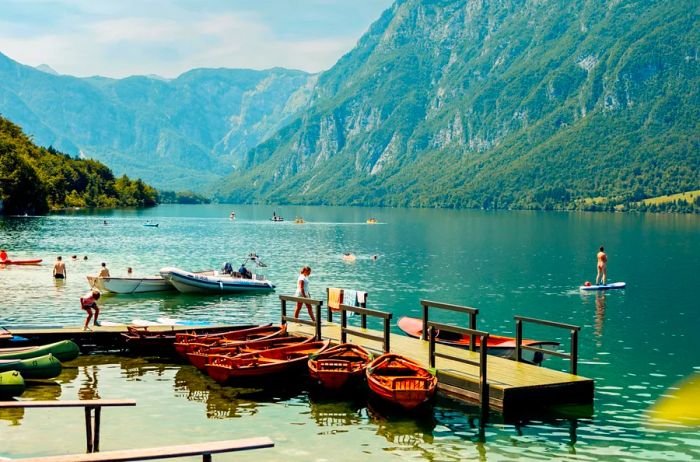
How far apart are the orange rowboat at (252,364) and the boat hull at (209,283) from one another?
31.0 metres

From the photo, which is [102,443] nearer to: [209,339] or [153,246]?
[209,339]

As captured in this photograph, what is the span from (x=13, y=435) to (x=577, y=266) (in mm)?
79223

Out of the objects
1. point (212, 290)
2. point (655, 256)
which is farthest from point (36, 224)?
point (655, 256)

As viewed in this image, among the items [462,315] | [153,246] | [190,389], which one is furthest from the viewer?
[153,246]

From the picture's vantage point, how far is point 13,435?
2367 cm

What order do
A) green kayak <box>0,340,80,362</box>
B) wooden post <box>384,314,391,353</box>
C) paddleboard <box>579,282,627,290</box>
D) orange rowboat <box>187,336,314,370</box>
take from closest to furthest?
1. green kayak <box>0,340,80,362</box>
2. wooden post <box>384,314,391,353</box>
3. orange rowboat <box>187,336,314,370</box>
4. paddleboard <box>579,282,627,290</box>

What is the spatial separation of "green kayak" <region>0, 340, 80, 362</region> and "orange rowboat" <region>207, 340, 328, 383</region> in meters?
6.71

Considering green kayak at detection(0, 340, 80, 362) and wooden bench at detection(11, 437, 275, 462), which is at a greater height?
wooden bench at detection(11, 437, 275, 462)

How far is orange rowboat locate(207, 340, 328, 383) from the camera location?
29.5 meters

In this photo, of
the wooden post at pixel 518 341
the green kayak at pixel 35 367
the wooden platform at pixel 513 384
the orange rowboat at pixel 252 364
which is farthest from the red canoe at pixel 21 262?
the wooden post at pixel 518 341

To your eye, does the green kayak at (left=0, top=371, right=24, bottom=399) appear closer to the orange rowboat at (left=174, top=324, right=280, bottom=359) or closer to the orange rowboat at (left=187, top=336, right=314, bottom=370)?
the orange rowboat at (left=187, top=336, right=314, bottom=370)

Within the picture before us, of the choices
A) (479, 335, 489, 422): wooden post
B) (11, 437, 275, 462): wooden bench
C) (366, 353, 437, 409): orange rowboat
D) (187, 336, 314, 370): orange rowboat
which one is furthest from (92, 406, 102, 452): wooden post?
(479, 335, 489, 422): wooden post

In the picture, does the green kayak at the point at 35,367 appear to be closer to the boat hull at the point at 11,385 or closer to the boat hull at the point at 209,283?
the boat hull at the point at 11,385

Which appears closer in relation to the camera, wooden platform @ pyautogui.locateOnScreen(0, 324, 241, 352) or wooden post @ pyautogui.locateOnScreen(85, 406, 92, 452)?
wooden post @ pyautogui.locateOnScreen(85, 406, 92, 452)
